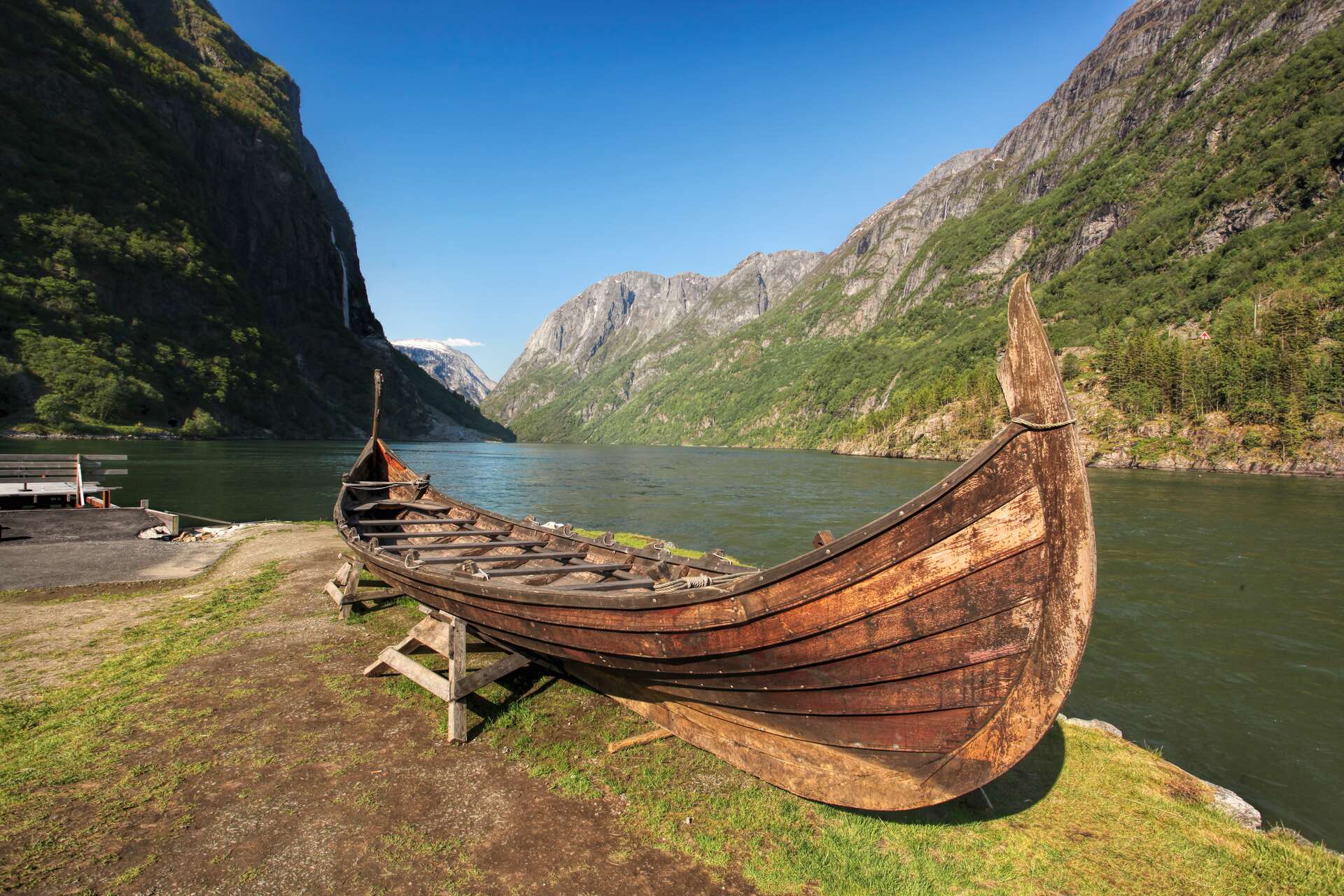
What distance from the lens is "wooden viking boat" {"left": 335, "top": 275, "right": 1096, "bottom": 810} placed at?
320cm

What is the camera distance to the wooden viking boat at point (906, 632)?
3.20m

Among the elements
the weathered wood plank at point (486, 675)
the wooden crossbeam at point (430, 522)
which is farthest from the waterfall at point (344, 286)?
the weathered wood plank at point (486, 675)

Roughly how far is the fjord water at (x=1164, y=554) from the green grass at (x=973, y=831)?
85.7 inches

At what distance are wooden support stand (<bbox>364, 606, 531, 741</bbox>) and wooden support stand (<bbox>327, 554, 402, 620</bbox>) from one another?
2377 millimetres

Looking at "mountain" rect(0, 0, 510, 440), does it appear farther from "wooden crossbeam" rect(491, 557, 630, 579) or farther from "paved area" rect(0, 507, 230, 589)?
"wooden crossbeam" rect(491, 557, 630, 579)

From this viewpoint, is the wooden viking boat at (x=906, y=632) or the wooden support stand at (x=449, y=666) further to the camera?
the wooden support stand at (x=449, y=666)

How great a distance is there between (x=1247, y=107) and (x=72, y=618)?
154m

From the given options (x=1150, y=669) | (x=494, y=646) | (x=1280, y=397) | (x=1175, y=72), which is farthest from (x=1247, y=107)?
(x=494, y=646)

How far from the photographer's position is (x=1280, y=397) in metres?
46.0

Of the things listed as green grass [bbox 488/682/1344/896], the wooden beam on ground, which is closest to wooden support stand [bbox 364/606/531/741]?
green grass [bbox 488/682/1344/896]

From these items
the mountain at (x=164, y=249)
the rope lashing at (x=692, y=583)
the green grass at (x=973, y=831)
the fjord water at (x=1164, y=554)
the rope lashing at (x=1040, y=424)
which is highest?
the mountain at (x=164, y=249)

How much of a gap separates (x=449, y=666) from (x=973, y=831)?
4.84 metres

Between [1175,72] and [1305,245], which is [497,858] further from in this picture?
[1175,72]

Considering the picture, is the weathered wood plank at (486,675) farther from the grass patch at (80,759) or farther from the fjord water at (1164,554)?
the fjord water at (1164,554)
